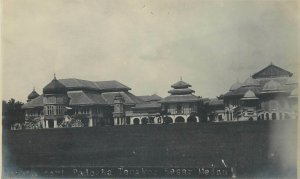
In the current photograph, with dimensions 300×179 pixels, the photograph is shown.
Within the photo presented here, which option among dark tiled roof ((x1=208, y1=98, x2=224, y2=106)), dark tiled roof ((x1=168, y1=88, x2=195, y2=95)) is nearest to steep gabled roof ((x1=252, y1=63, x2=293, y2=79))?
Answer: dark tiled roof ((x1=208, y1=98, x2=224, y2=106))

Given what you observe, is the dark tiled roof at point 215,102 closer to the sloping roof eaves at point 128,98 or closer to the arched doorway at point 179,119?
the arched doorway at point 179,119

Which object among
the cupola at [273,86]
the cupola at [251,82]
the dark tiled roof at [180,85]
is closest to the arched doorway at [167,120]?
the dark tiled roof at [180,85]

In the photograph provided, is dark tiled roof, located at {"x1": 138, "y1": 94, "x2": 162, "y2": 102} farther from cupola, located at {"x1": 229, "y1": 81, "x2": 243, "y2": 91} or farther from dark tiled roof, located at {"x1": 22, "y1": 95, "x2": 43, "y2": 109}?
dark tiled roof, located at {"x1": 22, "y1": 95, "x2": 43, "y2": 109}

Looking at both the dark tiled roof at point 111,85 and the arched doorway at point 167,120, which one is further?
the arched doorway at point 167,120

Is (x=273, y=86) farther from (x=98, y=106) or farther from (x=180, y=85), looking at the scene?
(x=98, y=106)

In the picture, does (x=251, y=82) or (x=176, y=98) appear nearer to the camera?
(x=251, y=82)

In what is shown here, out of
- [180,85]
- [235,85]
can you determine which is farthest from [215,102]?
[180,85]

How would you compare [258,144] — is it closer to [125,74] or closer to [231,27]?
[231,27]
